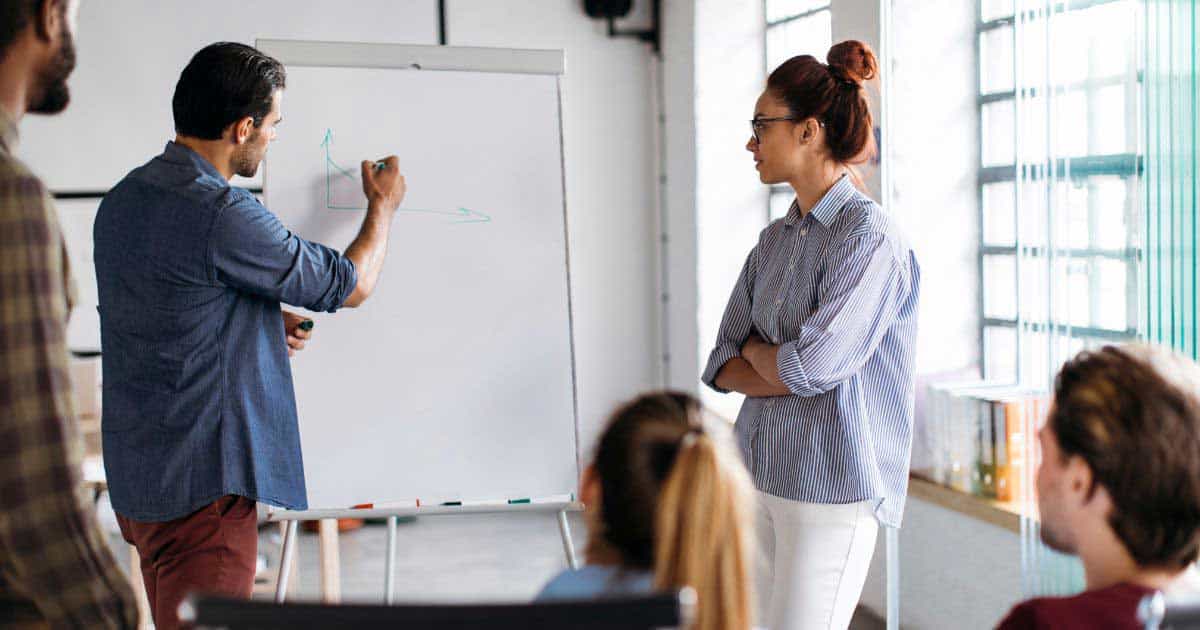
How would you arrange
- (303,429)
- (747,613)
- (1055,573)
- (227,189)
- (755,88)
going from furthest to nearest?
1. (755,88)
2. (303,429)
3. (1055,573)
4. (227,189)
5. (747,613)

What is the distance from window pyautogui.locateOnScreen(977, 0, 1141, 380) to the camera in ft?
7.00

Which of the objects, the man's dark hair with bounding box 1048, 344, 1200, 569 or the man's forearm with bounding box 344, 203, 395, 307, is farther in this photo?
the man's forearm with bounding box 344, 203, 395, 307

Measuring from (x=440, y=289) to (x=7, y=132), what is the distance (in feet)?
4.56

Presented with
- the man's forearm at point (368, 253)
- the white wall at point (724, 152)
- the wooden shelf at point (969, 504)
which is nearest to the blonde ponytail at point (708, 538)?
the man's forearm at point (368, 253)

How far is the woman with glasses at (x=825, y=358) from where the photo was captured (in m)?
1.89

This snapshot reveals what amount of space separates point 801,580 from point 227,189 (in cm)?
119

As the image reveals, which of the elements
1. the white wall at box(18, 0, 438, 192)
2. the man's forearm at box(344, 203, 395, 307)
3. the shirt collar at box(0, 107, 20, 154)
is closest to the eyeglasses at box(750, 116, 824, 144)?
the man's forearm at box(344, 203, 395, 307)

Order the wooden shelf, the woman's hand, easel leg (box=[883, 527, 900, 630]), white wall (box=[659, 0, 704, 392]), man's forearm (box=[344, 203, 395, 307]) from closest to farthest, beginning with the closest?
the woman's hand → man's forearm (box=[344, 203, 395, 307]) → easel leg (box=[883, 527, 900, 630]) → the wooden shelf → white wall (box=[659, 0, 704, 392])

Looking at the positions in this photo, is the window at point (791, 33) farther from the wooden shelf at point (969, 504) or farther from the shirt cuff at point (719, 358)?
the shirt cuff at point (719, 358)

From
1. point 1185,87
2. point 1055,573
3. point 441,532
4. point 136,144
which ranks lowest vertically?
point 441,532

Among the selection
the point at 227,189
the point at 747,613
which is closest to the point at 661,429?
the point at 747,613

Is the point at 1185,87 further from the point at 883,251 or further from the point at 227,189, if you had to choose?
the point at 227,189

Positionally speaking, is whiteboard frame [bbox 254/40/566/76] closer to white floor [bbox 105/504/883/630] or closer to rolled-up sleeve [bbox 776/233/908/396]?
rolled-up sleeve [bbox 776/233/908/396]

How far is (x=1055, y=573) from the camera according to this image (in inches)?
90.2
